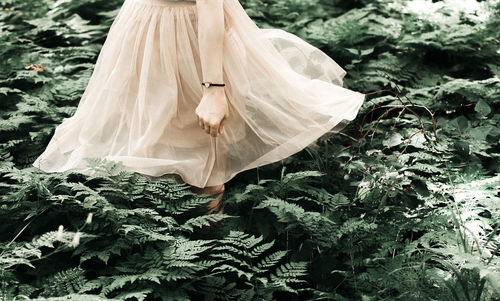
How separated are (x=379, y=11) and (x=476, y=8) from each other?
0.91 metres

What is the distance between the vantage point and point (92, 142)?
105 inches

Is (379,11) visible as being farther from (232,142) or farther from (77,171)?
(77,171)

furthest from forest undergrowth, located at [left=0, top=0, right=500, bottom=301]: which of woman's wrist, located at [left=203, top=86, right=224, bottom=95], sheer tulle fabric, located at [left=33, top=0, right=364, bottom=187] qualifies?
woman's wrist, located at [left=203, top=86, right=224, bottom=95]

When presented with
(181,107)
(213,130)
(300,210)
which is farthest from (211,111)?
(300,210)

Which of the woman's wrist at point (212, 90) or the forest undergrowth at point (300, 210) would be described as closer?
the forest undergrowth at point (300, 210)

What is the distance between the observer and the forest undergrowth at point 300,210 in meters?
2.25

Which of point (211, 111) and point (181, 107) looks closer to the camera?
point (211, 111)

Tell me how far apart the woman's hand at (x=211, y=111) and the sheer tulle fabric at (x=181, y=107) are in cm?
22

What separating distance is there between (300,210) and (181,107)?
0.79 meters

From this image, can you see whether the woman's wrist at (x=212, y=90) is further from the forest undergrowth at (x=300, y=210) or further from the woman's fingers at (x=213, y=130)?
the forest undergrowth at (x=300, y=210)

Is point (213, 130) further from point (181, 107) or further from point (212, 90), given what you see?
point (181, 107)

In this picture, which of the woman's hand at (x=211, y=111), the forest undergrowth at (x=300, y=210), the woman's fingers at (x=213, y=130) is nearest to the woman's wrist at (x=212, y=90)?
the woman's hand at (x=211, y=111)

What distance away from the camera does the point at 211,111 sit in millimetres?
2412

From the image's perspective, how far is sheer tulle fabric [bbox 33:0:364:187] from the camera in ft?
8.38
